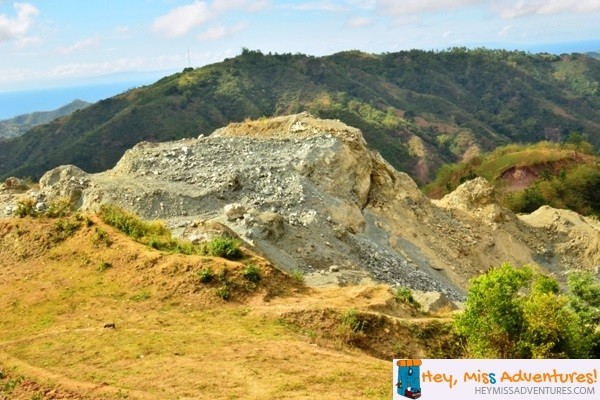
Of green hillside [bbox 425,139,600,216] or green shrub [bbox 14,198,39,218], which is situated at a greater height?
green shrub [bbox 14,198,39,218]

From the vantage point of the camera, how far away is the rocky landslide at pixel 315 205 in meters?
18.5

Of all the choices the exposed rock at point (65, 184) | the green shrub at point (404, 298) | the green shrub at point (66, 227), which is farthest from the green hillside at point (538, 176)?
the green shrub at point (66, 227)

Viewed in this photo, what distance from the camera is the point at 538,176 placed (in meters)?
57.2

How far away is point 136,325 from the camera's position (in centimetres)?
1191

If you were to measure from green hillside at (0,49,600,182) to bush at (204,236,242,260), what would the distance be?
191 feet

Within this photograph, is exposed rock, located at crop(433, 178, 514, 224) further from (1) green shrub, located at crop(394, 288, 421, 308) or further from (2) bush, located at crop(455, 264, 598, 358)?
(2) bush, located at crop(455, 264, 598, 358)

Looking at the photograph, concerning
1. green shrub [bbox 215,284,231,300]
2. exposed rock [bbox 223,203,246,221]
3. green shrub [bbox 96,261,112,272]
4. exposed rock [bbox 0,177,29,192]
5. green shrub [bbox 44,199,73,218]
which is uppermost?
exposed rock [bbox 0,177,29,192]

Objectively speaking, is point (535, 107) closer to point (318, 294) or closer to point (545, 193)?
point (545, 193)

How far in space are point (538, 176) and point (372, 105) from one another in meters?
47.3

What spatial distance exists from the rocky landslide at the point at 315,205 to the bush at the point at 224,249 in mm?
1496

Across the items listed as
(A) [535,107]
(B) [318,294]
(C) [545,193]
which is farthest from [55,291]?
(A) [535,107]

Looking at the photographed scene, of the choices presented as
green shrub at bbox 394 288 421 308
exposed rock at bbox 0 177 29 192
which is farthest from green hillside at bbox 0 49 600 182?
green shrub at bbox 394 288 421 308

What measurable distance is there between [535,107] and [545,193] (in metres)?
79.0

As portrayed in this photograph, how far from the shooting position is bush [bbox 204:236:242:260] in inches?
573
